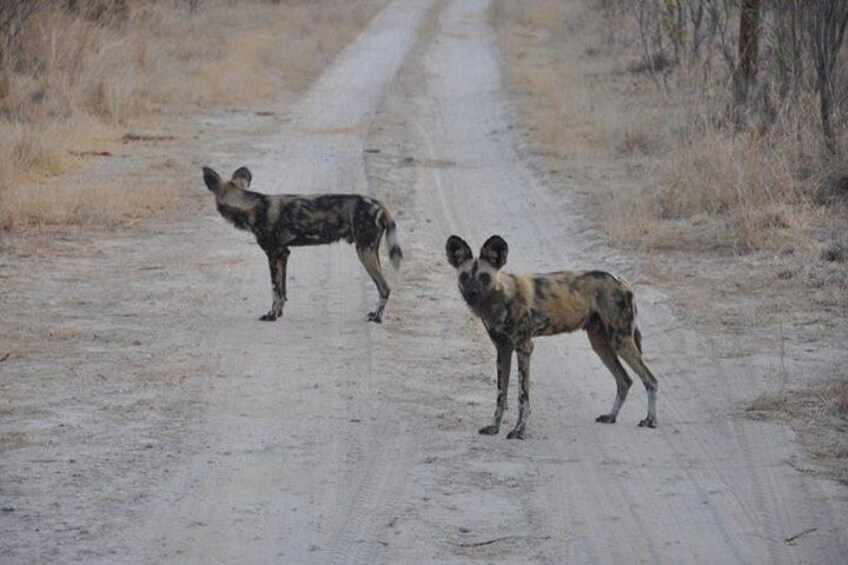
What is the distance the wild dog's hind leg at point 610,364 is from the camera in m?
7.11

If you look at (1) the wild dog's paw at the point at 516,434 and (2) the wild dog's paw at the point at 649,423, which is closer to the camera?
(1) the wild dog's paw at the point at 516,434

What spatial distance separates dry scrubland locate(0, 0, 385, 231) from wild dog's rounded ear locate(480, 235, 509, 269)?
6.28 meters

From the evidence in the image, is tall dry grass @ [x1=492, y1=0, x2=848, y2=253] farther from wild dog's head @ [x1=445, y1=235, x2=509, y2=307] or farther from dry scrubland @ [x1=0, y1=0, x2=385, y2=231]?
wild dog's head @ [x1=445, y1=235, x2=509, y2=307]

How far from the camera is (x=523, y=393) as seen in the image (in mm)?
6785

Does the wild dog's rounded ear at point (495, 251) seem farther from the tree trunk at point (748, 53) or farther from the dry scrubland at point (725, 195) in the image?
the tree trunk at point (748, 53)

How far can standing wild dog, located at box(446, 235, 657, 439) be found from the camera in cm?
674

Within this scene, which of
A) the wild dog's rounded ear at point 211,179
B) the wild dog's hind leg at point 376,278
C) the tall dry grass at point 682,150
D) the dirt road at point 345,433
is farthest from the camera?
the tall dry grass at point 682,150

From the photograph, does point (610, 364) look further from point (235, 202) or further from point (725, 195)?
point (725, 195)

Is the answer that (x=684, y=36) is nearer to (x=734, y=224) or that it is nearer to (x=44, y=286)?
(x=734, y=224)

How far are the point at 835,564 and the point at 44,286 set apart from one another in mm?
6396

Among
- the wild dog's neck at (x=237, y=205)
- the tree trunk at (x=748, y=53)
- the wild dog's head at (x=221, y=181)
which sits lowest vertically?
the wild dog's neck at (x=237, y=205)

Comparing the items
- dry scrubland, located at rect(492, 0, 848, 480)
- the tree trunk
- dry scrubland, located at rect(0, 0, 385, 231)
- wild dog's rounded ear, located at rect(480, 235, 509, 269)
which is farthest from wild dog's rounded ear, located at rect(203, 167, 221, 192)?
the tree trunk

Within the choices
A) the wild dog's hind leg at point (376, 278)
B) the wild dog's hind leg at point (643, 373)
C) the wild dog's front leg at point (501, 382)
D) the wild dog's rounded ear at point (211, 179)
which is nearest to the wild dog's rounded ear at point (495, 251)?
the wild dog's front leg at point (501, 382)

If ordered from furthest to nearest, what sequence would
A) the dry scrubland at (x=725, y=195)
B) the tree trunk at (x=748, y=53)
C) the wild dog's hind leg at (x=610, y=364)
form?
1. the tree trunk at (x=748, y=53)
2. the dry scrubland at (x=725, y=195)
3. the wild dog's hind leg at (x=610, y=364)
